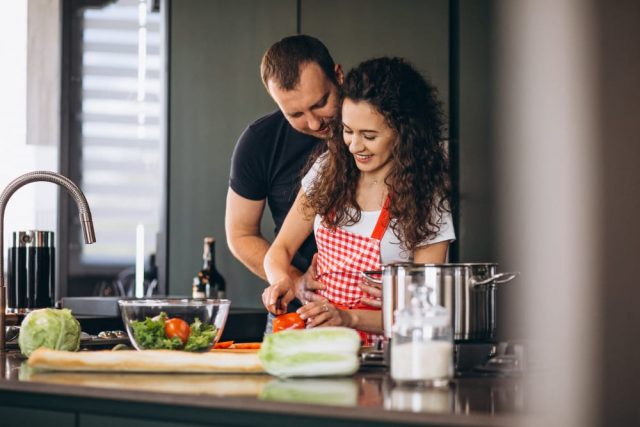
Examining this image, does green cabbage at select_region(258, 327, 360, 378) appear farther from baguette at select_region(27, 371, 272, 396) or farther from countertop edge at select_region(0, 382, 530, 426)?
countertop edge at select_region(0, 382, 530, 426)

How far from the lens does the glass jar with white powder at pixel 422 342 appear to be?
157 centimetres

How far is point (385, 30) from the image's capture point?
12.0ft

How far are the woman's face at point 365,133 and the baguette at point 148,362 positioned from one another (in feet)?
3.24

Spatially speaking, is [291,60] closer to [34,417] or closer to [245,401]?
[34,417]

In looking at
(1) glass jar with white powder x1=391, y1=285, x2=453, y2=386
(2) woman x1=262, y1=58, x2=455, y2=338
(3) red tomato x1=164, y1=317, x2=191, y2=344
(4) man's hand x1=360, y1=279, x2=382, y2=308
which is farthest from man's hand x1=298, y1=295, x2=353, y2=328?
(1) glass jar with white powder x1=391, y1=285, x2=453, y2=386

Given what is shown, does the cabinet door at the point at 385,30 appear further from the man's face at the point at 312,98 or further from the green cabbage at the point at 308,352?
the green cabbage at the point at 308,352

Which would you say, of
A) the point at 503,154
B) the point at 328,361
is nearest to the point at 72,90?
the point at 503,154

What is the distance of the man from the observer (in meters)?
3.16

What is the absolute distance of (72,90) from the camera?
16.6 ft

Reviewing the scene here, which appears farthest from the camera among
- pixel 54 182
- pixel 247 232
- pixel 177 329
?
pixel 247 232

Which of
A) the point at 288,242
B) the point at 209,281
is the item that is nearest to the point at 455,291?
the point at 288,242

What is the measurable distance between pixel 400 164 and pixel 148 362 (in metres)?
1.15

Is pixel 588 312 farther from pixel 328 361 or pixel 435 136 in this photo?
pixel 435 136

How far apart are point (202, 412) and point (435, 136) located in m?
1.54
